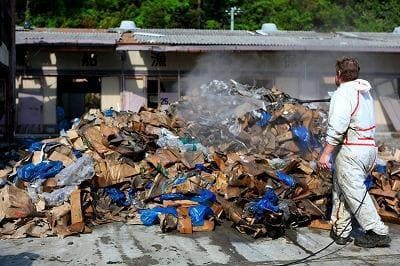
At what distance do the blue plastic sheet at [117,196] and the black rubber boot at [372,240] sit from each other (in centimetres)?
304

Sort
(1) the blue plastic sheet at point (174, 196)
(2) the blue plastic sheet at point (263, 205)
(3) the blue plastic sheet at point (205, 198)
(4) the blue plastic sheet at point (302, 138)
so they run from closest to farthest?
(2) the blue plastic sheet at point (263, 205), (3) the blue plastic sheet at point (205, 198), (1) the blue plastic sheet at point (174, 196), (4) the blue plastic sheet at point (302, 138)

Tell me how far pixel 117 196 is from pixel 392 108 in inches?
512

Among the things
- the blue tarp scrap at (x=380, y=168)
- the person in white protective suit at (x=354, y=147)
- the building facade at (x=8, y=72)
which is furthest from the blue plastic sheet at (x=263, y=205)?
the building facade at (x=8, y=72)

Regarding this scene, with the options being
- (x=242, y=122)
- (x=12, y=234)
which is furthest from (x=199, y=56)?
(x=12, y=234)

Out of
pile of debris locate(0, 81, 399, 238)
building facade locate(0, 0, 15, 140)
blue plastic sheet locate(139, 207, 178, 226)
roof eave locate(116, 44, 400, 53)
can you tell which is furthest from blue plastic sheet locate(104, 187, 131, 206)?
roof eave locate(116, 44, 400, 53)

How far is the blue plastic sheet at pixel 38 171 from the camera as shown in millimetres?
6609

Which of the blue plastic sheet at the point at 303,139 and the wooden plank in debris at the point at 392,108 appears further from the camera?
the wooden plank in debris at the point at 392,108

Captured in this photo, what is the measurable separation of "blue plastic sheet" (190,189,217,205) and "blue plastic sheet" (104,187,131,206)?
97 cm

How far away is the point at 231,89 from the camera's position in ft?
35.2

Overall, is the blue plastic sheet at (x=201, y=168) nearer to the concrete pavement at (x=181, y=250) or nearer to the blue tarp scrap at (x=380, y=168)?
the concrete pavement at (x=181, y=250)

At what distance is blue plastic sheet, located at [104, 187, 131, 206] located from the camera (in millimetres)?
6535

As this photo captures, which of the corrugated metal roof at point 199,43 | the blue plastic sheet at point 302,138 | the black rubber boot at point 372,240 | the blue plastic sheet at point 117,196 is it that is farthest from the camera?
the corrugated metal roof at point 199,43

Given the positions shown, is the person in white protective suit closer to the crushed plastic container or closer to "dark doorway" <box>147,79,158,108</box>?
the crushed plastic container

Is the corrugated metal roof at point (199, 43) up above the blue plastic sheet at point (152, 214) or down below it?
above
